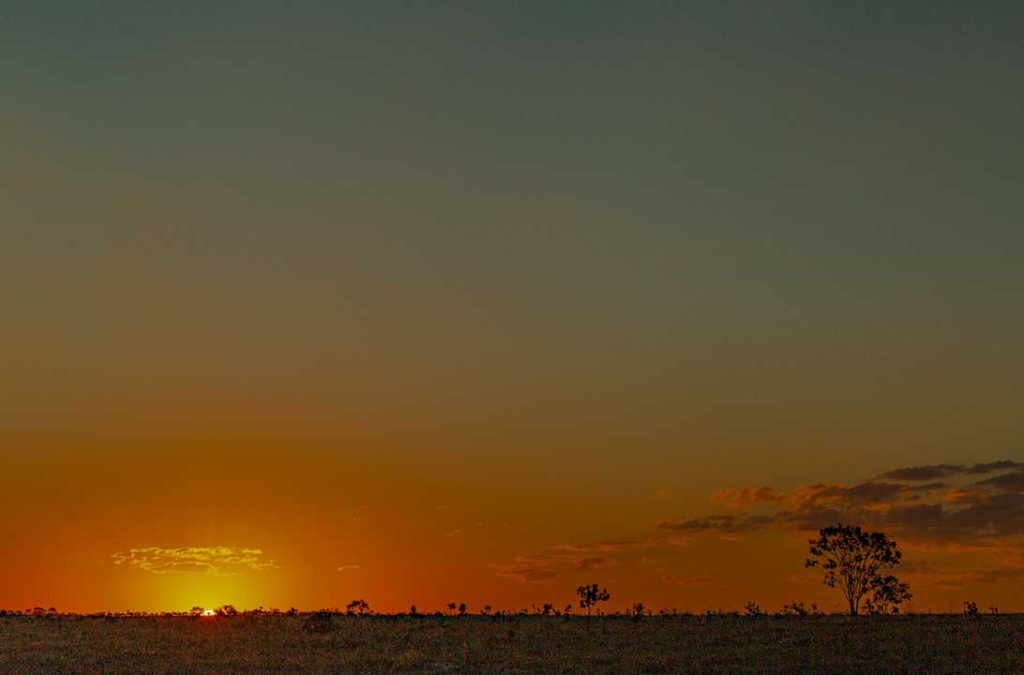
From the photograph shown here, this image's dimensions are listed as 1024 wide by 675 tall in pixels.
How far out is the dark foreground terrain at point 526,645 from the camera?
60.5 meters

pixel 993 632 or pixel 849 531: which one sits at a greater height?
pixel 849 531

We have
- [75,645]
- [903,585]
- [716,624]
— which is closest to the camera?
[75,645]

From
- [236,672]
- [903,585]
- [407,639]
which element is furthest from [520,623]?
[903,585]

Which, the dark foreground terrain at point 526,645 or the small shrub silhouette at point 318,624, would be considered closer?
the dark foreground terrain at point 526,645

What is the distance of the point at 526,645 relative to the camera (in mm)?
68812

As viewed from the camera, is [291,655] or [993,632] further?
[993,632]

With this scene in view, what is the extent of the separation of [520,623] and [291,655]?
20.7 metres

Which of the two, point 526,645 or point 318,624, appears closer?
point 526,645

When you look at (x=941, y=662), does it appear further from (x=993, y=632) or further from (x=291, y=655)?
(x=291, y=655)

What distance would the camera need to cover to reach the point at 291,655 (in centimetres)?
6438

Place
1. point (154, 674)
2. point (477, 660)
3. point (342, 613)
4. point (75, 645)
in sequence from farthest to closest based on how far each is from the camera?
point (342, 613)
point (75, 645)
point (477, 660)
point (154, 674)

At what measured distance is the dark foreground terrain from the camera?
60469mm

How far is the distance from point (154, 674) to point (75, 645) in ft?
43.4

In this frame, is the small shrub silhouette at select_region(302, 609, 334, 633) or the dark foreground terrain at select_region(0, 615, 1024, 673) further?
the small shrub silhouette at select_region(302, 609, 334, 633)
